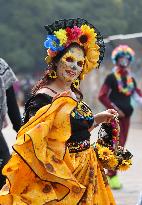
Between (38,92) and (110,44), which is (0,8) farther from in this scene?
(38,92)

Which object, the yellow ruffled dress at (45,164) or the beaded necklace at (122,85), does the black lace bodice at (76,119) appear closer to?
the yellow ruffled dress at (45,164)

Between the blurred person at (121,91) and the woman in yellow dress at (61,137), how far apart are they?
4.30 meters

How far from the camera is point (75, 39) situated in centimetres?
517

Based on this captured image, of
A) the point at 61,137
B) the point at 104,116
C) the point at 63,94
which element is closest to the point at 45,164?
the point at 61,137

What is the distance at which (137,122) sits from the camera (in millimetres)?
21219

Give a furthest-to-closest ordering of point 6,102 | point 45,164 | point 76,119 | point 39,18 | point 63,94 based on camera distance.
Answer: point 39,18
point 6,102
point 76,119
point 63,94
point 45,164

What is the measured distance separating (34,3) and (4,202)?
49.3 meters

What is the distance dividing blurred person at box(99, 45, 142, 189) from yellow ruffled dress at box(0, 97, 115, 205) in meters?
4.93

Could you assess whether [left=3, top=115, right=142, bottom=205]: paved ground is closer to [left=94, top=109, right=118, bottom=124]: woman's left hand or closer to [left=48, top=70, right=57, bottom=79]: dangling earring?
[left=94, top=109, right=118, bottom=124]: woman's left hand

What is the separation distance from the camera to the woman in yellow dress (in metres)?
4.57

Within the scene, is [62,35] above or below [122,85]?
above

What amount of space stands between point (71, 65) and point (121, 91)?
15.9 feet

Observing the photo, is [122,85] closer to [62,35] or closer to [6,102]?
[6,102]

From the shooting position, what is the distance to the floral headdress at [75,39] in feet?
16.8
